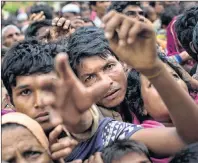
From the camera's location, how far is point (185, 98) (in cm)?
184

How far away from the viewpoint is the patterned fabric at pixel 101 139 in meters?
2.09

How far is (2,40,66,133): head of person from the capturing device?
84.7 inches

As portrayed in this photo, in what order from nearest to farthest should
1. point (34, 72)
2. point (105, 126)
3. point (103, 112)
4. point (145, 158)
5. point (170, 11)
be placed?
point (145, 158) → point (105, 126) → point (34, 72) → point (103, 112) → point (170, 11)

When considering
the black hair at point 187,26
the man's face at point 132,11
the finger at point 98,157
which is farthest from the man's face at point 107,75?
the man's face at point 132,11

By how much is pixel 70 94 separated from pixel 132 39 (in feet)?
0.94

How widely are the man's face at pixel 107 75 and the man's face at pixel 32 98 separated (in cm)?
22

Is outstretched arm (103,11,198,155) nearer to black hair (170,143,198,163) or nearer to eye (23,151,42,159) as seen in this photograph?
black hair (170,143,198,163)

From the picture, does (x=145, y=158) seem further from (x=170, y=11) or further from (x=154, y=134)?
(x=170, y=11)

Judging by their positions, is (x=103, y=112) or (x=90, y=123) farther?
(x=103, y=112)

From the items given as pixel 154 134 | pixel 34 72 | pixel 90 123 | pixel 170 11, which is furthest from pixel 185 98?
pixel 170 11

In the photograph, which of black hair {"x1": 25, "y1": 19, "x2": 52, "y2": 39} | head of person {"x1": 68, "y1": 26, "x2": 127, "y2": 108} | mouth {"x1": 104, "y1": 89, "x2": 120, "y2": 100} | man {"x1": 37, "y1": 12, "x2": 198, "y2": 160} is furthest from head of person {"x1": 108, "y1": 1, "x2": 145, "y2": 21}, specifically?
man {"x1": 37, "y1": 12, "x2": 198, "y2": 160}

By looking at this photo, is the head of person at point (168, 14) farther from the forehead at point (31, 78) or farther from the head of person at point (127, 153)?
the head of person at point (127, 153)

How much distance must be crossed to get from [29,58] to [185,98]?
0.77 m

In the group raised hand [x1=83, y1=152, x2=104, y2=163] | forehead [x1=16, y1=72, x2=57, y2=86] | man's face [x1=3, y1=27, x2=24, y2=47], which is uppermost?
forehead [x1=16, y1=72, x2=57, y2=86]
